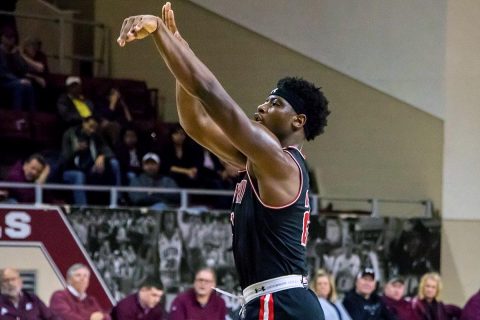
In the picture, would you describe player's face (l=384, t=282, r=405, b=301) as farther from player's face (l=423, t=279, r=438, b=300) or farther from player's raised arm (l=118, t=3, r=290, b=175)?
player's raised arm (l=118, t=3, r=290, b=175)

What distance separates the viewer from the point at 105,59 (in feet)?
48.5

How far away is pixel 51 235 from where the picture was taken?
1054cm

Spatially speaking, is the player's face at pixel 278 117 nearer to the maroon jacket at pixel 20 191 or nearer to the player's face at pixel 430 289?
the player's face at pixel 430 289

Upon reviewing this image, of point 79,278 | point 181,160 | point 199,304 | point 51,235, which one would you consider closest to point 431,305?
point 199,304

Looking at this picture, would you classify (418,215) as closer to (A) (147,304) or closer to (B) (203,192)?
(B) (203,192)

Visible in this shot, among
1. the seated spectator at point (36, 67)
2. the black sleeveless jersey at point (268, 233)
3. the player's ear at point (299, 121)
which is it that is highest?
the seated spectator at point (36, 67)

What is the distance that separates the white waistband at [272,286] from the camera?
13.7 ft

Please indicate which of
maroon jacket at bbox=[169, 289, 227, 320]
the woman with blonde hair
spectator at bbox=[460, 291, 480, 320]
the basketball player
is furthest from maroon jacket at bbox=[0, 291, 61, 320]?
the basketball player

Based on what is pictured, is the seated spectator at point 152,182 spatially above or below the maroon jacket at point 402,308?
above

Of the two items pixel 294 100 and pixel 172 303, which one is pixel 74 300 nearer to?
pixel 172 303

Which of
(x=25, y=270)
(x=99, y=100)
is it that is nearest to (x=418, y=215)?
(x=99, y=100)

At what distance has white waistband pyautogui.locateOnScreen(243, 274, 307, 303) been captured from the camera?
4180 millimetres

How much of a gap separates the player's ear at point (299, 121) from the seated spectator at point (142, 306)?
542cm

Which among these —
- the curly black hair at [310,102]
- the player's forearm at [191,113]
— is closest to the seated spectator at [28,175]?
the player's forearm at [191,113]
